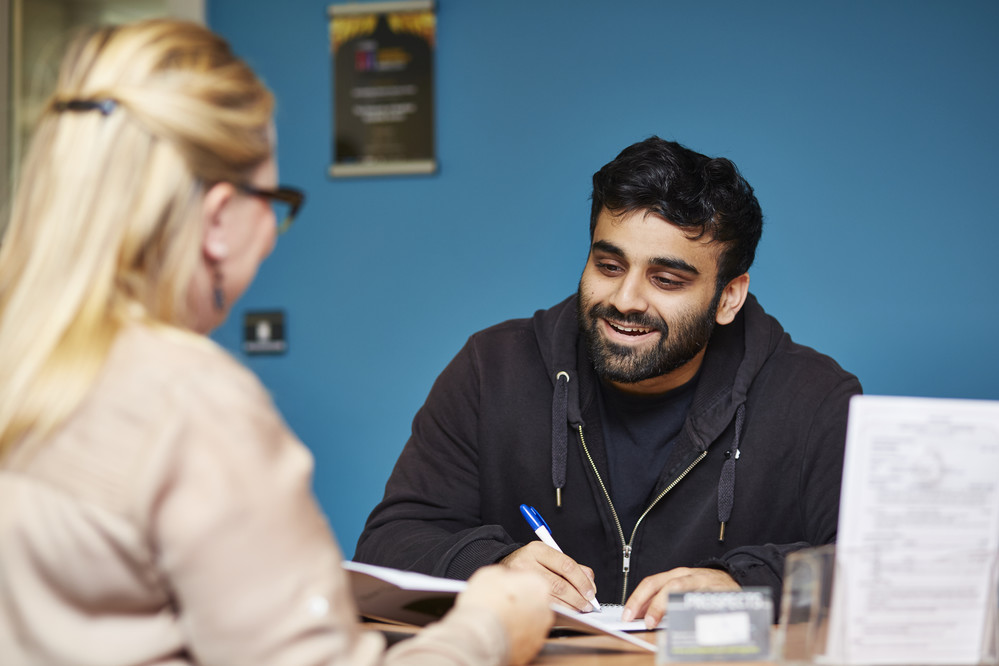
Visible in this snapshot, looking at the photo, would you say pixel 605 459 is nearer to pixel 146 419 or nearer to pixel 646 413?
pixel 646 413

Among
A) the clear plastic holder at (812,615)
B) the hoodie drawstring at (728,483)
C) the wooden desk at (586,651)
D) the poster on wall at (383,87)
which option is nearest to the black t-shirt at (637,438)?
the hoodie drawstring at (728,483)

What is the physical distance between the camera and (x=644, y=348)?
1682 mm

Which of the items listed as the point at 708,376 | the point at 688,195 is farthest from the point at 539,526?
the point at 688,195

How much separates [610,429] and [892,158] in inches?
41.7

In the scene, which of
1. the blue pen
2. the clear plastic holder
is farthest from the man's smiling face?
the clear plastic holder

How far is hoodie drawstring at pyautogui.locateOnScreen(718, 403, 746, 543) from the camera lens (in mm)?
1593

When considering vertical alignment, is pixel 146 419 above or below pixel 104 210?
below

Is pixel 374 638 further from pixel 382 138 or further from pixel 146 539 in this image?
pixel 382 138

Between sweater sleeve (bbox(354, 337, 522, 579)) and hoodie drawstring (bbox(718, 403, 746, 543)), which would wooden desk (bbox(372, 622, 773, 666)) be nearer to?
sweater sleeve (bbox(354, 337, 522, 579))

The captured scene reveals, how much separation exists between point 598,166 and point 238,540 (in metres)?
1.84

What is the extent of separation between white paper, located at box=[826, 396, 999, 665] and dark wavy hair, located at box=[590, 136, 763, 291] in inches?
36.7

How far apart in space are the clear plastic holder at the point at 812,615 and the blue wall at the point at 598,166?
146 cm

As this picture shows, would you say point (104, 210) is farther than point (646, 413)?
No

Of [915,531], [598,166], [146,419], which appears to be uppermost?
[598,166]
